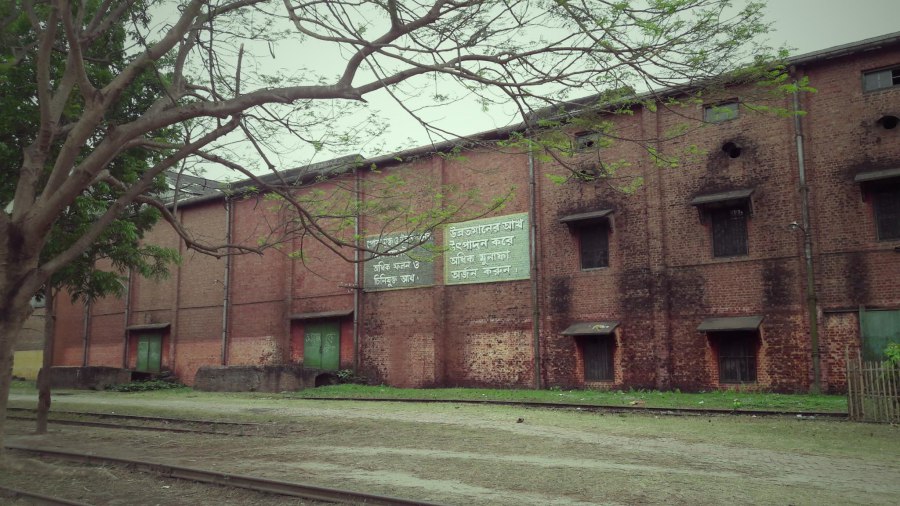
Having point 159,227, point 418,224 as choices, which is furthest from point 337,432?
point 159,227

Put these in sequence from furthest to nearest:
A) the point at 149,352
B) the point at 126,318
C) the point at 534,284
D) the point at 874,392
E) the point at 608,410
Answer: the point at 126,318 → the point at 149,352 → the point at 534,284 → the point at 608,410 → the point at 874,392

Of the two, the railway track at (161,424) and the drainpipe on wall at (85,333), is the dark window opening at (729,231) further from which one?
the drainpipe on wall at (85,333)

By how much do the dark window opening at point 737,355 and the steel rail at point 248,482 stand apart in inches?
535

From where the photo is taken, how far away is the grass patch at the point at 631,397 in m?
14.1

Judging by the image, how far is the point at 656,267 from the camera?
18312mm

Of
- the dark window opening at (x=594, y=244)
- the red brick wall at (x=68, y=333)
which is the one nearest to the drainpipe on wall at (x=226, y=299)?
the red brick wall at (x=68, y=333)

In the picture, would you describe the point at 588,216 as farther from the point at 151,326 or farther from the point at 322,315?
the point at 151,326

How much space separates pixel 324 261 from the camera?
2522 cm

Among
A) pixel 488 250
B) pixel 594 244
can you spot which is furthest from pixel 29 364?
pixel 594 244

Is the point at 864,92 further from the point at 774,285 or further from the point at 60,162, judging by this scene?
the point at 60,162

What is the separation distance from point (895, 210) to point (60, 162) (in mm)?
16899

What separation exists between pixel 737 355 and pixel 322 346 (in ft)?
47.6

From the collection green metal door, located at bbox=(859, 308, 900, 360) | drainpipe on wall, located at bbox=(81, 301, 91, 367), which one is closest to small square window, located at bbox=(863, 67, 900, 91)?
green metal door, located at bbox=(859, 308, 900, 360)

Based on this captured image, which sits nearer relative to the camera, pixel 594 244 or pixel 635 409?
pixel 635 409
